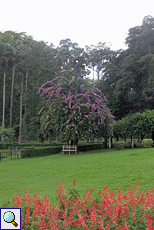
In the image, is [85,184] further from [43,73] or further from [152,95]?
[43,73]

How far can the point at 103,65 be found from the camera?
121 ft

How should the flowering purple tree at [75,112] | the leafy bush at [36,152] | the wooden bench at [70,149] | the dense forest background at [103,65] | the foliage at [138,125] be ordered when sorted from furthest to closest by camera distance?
1. the dense forest background at [103,65]
2. the foliage at [138,125]
3. the wooden bench at [70,149]
4. the flowering purple tree at [75,112]
5. the leafy bush at [36,152]

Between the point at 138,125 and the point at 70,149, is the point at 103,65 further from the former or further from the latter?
the point at 70,149

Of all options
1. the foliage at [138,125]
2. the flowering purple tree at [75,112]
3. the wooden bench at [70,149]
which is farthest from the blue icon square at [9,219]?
the foliage at [138,125]

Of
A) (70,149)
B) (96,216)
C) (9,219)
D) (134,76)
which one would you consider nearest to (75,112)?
(70,149)

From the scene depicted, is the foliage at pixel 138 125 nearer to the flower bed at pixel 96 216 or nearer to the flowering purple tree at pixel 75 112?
the flowering purple tree at pixel 75 112

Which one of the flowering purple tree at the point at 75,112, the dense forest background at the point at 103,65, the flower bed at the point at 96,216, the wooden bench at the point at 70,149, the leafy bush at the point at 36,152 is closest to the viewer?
the flower bed at the point at 96,216

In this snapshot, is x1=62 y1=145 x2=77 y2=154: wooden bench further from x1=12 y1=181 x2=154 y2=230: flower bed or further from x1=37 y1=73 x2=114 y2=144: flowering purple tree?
x1=12 y1=181 x2=154 y2=230: flower bed

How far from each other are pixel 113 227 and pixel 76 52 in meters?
37.6

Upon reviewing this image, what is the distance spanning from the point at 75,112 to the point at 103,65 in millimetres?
19259

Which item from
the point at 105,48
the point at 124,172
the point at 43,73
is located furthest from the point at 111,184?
the point at 105,48

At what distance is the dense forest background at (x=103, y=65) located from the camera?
1142 inches

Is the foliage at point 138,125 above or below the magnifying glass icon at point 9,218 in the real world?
above

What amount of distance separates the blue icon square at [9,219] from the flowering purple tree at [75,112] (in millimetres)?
16211
